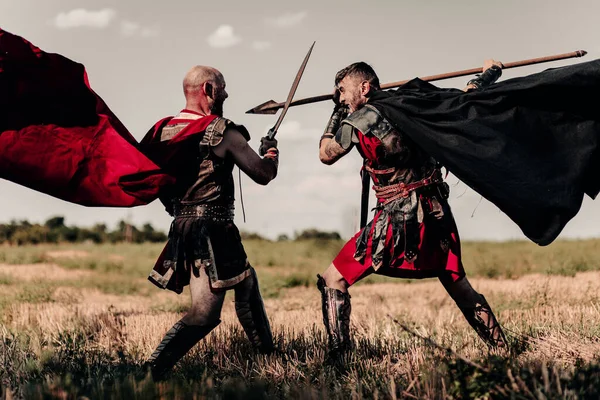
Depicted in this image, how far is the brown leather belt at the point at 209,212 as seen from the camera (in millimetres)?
4910

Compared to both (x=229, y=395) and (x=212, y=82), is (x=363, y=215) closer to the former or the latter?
(x=212, y=82)

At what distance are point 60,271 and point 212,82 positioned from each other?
47.0ft

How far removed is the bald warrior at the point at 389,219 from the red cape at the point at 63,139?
127 cm

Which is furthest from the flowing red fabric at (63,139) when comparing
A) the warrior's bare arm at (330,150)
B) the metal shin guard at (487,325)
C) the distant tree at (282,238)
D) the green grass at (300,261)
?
the distant tree at (282,238)

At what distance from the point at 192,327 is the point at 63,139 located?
151cm

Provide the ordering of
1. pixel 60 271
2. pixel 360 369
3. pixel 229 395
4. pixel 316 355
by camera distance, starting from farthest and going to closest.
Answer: pixel 60 271 < pixel 316 355 < pixel 360 369 < pixel 229 395

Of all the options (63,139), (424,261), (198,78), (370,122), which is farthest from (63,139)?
(424,261)

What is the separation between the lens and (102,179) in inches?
197

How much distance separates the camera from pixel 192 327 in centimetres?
478

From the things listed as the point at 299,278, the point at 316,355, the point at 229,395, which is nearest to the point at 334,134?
the point at 316,355

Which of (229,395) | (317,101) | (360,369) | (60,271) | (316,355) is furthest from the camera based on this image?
(60,271)

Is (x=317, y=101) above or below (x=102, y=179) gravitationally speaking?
above

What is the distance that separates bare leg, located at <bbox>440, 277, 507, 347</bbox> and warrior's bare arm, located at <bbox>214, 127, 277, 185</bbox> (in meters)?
1.48

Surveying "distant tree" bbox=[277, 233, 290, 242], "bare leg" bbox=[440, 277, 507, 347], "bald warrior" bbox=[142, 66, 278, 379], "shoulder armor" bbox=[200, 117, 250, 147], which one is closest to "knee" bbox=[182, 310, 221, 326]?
"bald warrior" bbox=[142, 66, 278, 379]
